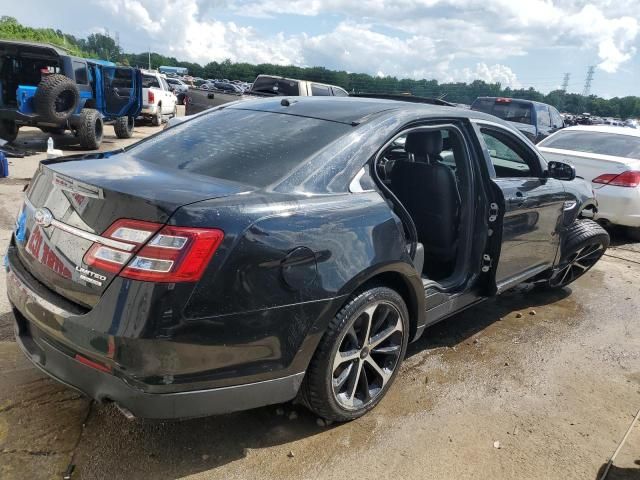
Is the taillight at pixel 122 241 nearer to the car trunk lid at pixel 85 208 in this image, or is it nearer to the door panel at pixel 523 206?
the car trunk lid at pixel 85 208

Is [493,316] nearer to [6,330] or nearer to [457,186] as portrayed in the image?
[457,186]

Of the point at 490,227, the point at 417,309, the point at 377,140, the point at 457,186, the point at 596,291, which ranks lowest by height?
the point at 596,291

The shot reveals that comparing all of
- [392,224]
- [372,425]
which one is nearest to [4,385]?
[372,425]

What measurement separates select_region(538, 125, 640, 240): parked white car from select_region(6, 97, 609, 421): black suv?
154 inches

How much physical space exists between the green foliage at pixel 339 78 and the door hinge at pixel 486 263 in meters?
23.9

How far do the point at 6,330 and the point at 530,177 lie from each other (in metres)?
3.86

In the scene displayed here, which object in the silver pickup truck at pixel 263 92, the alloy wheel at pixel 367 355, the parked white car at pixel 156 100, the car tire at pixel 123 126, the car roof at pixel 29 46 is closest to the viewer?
the alloy wheel at pixel 367 355

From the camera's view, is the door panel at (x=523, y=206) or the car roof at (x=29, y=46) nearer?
the door panel at (x=523, y=206)

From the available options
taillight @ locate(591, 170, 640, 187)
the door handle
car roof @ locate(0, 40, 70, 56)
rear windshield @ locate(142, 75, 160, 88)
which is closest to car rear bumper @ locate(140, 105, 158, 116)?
rear windshield @ locate(142, 75, 160, 88)

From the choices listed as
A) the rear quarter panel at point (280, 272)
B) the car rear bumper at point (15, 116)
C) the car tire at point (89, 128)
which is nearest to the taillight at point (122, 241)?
the rear quarter panel at point (280, 272)

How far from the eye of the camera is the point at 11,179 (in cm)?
787

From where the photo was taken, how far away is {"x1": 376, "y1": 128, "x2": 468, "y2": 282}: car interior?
3.61 meters

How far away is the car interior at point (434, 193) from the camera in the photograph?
3.61 metres

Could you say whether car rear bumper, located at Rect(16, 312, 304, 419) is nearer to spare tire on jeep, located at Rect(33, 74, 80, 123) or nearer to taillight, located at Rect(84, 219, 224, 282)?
taillight, located at Rect(84, 219, 224, 282)
